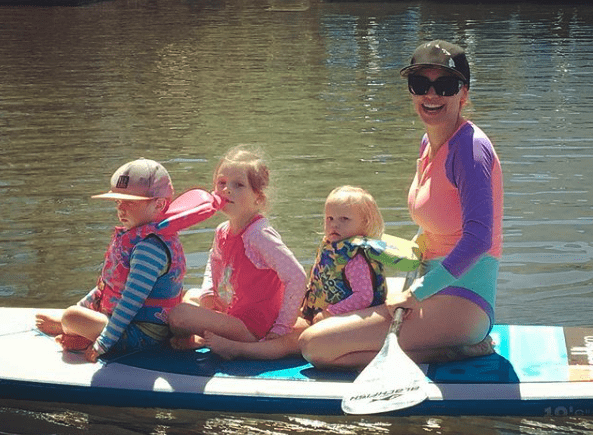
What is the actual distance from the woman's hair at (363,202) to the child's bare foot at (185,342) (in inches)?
28.9

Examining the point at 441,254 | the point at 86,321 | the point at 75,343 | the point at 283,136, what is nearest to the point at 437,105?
the point at 441,254

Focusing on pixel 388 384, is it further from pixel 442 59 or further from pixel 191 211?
pixel 442 59

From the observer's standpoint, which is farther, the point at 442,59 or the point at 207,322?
the point at 207,322

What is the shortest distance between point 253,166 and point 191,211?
0.28 meters

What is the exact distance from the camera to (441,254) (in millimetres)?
4359

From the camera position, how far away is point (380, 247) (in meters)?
4.38

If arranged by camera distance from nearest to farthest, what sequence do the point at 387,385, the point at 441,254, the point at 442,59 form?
the point at 387,385 < the point at 442,59 < the point at 441,254

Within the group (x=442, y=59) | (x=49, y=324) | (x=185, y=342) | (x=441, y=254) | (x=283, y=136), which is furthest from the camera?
(x=283, y=136)

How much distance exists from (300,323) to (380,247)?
1.49 feet

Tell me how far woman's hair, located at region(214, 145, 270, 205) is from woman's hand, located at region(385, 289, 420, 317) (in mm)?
636

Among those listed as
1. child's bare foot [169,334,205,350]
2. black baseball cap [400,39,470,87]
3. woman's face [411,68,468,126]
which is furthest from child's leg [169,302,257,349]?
black baseball cap [400,39,470,87]

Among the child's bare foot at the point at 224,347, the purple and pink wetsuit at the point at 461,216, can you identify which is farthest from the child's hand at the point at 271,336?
the purple and pink wetsuit at the point at 461,216

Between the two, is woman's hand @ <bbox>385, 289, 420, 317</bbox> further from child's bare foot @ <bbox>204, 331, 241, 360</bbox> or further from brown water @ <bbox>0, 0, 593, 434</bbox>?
child's bare foot @ <bbox>204, 331, 241, 360</bbox>

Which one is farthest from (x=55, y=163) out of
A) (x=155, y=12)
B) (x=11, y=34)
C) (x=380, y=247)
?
Answer: (x=155, y=12)
